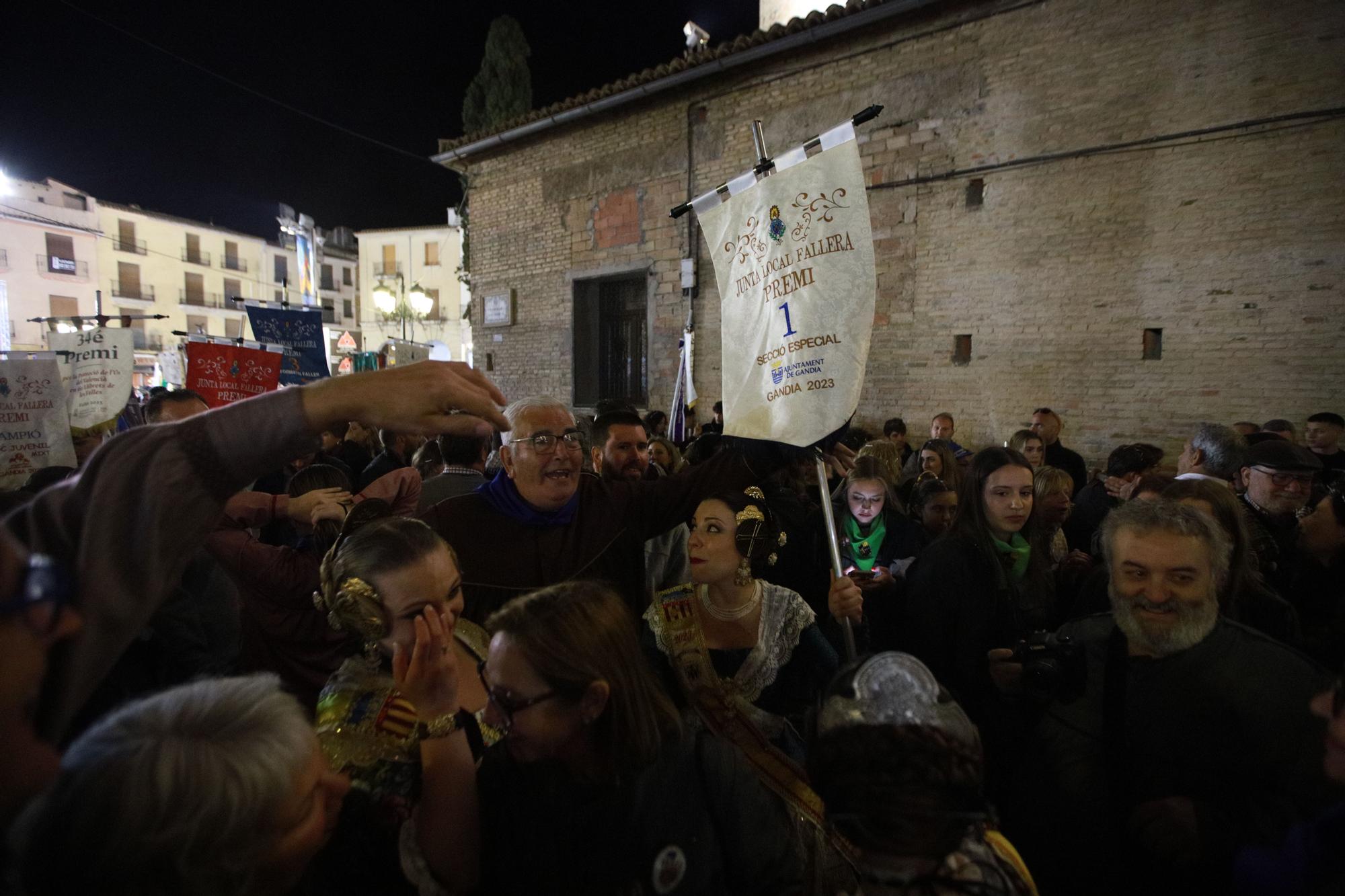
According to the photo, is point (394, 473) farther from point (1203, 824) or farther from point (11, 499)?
point (1203, 824)

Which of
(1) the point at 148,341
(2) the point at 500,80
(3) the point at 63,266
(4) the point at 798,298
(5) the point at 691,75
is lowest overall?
(4) the point at 798,298

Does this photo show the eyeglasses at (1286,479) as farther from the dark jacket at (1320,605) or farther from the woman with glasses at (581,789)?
the woman with glasses at (581,789)

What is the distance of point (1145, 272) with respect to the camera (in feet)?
25.6

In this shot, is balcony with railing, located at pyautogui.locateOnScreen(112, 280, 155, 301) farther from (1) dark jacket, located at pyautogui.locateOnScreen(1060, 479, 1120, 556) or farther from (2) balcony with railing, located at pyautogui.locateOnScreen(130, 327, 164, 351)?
(1) dark jacket, located at pyautogui.locateOnScreen(1060, 479, 1120, 556)

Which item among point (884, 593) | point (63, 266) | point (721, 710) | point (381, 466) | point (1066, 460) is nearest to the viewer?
point (721, 710)

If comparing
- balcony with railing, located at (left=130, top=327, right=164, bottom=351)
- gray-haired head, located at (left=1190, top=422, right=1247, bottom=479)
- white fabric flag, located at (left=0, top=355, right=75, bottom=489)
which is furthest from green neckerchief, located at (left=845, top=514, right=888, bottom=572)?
balcony with railing, located at (left=130, top=327, right=164, bottom=351)

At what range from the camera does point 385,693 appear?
174 cm

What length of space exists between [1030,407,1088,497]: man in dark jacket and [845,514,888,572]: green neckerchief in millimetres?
3304

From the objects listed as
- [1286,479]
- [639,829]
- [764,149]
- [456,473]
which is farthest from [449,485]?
[1286,479]

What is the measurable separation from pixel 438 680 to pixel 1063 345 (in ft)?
29.3

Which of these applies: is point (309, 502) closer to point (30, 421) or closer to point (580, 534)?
point (580, 534)

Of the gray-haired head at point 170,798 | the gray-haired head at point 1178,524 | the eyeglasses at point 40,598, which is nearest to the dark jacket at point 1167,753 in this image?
the gray-haired head at point 1178,524

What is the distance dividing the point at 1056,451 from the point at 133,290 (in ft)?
163

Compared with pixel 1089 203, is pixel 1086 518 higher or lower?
lower
